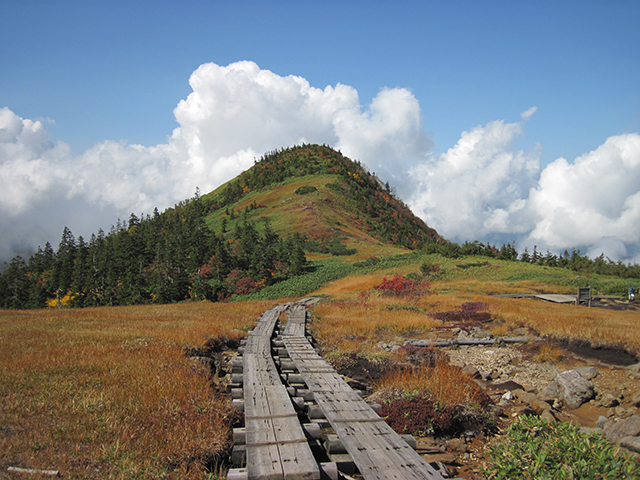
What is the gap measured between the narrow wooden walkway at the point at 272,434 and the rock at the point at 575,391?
698 cm

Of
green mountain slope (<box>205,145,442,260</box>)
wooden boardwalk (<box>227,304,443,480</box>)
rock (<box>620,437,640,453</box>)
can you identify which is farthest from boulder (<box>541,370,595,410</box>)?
green mountain slope (<box>205,145,442,260</box>)

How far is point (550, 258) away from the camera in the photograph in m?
61.4

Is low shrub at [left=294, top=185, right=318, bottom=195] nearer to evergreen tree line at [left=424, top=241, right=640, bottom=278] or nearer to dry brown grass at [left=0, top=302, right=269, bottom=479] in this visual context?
evergreen tree line at [left=424, top=241, right=640, bottom=278]

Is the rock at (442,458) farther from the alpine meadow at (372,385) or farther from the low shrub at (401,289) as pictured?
the low shrub at (401,289)

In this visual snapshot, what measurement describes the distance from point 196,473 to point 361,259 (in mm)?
62242

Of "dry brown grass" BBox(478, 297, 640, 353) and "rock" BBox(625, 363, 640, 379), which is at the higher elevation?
"dry brown grass" BBox(478, 297, 640, 353)

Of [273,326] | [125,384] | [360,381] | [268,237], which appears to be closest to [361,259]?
[268,237]

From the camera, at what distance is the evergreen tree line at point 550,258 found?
49.3 m

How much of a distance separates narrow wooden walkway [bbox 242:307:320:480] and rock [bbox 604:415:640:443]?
17.7 feet

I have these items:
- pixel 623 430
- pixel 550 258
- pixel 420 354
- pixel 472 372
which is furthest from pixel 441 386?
pixel 550 258

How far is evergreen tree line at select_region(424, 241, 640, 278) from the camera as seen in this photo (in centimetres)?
4931

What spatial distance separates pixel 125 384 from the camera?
6781mm

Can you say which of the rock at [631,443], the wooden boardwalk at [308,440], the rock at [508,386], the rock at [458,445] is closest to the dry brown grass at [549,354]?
the rock at [508,386]

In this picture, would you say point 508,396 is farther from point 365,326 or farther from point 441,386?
point 365,326
